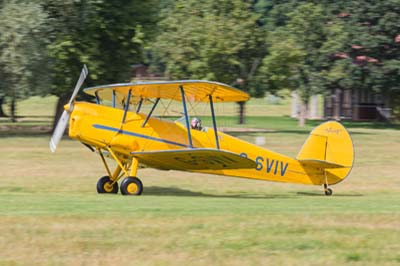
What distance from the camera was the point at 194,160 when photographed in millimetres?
15680

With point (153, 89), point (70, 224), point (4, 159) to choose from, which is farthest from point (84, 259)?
point (4, 159)

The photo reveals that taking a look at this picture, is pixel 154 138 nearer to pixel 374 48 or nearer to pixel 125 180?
pixel 125 180

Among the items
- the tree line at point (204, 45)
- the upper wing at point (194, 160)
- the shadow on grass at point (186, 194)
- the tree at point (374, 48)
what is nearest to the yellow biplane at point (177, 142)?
the upper wing at point (194, 160)

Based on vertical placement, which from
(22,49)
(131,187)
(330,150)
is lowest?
(131,187)

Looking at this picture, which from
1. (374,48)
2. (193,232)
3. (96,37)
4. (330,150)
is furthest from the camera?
(374,48)

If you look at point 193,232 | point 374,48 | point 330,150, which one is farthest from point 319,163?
point 374,48

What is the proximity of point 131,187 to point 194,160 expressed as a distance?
1.40 meters

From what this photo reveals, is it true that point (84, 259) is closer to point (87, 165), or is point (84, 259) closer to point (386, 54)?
point (87, 165)

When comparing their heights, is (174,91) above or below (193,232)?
above

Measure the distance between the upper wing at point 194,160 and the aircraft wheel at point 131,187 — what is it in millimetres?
524

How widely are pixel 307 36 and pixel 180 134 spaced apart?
1291 inches

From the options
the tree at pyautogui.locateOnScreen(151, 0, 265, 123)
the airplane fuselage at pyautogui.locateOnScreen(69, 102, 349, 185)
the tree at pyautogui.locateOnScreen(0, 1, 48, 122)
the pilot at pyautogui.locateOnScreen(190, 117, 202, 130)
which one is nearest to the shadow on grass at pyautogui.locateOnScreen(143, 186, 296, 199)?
the airplane fuselage at pyautogui.locateOnScreen(69, 102, 349, 185)

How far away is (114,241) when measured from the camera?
9570 mm

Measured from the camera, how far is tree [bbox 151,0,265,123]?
130ft
